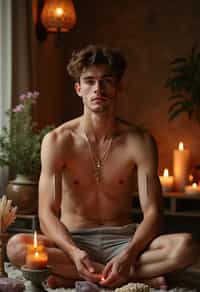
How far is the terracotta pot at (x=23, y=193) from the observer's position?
149 inches

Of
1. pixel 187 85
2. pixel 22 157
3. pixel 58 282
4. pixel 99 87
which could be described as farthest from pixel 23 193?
pixel 187 85

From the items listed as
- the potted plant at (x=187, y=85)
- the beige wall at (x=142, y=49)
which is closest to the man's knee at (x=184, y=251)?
the potted plant at (x=187, y=85)

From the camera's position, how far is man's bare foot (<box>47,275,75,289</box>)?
2969 millimetres

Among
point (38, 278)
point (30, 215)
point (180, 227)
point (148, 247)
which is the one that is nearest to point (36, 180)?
point (30, 215)

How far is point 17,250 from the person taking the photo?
2.97 m

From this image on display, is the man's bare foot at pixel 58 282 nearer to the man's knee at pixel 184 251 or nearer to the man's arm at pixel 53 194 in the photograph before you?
the man's arm at pixel 53 194

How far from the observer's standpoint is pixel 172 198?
438 cm

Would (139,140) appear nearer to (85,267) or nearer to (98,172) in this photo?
(98,172)

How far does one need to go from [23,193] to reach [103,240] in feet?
2.79

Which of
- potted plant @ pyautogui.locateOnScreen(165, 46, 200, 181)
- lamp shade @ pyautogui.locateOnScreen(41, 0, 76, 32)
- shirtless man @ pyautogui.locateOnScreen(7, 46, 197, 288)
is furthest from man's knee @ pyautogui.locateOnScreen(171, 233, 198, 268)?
lamp shade @ pyautogui.locateOnScreen(41, 0, 76, 32)

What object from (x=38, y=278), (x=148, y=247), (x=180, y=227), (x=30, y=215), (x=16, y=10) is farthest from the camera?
(x=180, y=227)

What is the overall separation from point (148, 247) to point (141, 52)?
2100 mm

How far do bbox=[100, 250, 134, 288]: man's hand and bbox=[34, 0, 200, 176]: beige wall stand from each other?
1943mm

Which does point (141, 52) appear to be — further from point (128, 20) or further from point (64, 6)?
point (64, 6)
